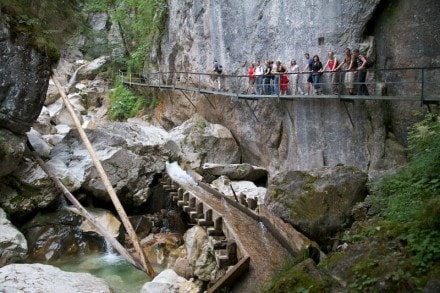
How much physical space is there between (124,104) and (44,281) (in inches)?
782

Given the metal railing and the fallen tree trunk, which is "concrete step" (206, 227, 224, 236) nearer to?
the fallen tree trunk

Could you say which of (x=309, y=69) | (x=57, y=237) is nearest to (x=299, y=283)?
(x=309, y=69)

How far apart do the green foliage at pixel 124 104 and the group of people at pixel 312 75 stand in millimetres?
12238

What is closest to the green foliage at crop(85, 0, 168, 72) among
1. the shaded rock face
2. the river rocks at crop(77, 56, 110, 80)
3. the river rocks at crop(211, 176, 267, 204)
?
the river rocks at crop(77, 56, 110, 80)

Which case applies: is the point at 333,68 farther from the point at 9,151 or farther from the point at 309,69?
the point at 9,151

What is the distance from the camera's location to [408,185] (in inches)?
308

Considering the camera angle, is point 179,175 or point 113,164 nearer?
point 113,164

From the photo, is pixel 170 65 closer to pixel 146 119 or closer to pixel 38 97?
pixel 146 119

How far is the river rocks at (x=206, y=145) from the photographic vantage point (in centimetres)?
1855

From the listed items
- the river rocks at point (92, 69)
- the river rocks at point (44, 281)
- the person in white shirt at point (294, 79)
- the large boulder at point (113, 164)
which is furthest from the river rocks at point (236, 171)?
the river rocks at point (92, 69)

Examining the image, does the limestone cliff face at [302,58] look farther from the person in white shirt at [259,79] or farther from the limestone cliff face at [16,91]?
the limestone cliff face at [16,91]

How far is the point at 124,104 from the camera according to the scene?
27.6m

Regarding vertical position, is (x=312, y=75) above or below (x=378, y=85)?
above

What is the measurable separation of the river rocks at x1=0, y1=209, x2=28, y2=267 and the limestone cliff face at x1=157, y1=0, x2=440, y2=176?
9829 mm
